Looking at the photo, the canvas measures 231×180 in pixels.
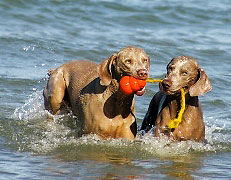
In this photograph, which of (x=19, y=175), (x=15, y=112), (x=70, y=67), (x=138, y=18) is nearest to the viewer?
(x=19, y=175)

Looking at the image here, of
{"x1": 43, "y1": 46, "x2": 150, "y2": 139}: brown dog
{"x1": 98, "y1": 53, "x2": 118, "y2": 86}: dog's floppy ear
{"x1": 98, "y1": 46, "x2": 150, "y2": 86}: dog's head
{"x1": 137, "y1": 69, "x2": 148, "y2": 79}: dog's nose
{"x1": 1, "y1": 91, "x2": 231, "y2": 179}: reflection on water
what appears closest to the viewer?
{"x1": 1, "y1": 91, "x2": 231, "y2": 179}: reflection on water

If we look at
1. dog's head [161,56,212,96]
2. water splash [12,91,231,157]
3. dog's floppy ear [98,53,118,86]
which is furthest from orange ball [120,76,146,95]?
water splash [12,91,231,157]

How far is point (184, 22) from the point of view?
77.0ft

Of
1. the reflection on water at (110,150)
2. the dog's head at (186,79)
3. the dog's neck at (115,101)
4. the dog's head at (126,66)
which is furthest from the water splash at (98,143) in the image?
the dog's head at (126,66)

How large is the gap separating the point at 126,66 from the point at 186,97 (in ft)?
3.35

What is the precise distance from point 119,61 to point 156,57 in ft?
25.8

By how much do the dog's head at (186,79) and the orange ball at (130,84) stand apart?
1.22 feet

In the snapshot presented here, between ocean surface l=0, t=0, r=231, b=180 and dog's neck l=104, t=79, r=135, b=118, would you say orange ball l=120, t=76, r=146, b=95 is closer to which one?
dog's neck l=104, t=79, r=135, b=118

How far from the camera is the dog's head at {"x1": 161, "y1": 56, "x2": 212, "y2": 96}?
32.4ft

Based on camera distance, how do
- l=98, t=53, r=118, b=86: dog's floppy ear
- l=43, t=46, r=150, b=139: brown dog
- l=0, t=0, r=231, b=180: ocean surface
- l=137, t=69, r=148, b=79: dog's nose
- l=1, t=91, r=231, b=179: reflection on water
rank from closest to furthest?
l=1, t=91, r=231, b=179: reflection on water → l=0, t=0, r=231, b=180: ocean surface → l=137, t=69, r=148, b=79: dog's nose → l=43, t=46, r=150, b=139: brown dog → l=98, t=53, r=118, b=86: dog's floppy ear

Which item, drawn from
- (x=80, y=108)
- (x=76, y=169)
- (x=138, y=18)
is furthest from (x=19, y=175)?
(x=138, y=18)

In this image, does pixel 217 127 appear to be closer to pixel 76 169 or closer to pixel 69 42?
pixel 76 169

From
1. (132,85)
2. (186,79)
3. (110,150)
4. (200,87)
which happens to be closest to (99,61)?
(110,150)

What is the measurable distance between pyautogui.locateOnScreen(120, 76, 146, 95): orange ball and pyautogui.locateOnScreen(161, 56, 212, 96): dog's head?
37 centimetres
